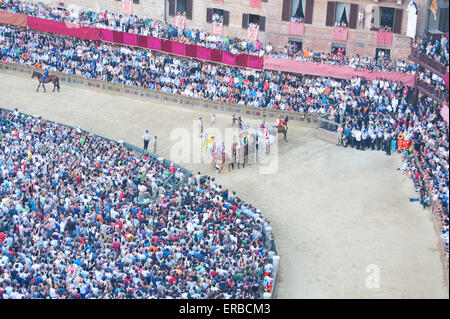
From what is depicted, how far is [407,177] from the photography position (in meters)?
50.6

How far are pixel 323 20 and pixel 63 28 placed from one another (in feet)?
67.1

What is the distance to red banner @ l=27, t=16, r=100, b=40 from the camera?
66938 millimetres

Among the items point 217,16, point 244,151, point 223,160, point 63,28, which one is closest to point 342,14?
point 217,16

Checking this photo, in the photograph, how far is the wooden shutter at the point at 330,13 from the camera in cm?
6094

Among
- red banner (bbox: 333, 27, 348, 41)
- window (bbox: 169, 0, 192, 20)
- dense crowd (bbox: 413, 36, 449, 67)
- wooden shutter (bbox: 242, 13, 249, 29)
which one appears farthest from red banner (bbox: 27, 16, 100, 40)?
dense crowd (bbox: 413, 36, 449, 67)

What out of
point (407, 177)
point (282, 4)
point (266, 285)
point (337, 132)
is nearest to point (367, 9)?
point (282, 4)

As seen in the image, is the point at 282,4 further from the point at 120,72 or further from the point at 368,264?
the point at 368,264

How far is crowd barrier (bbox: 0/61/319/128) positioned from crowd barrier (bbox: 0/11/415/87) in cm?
351

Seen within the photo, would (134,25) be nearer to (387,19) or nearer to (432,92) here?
(387,19)

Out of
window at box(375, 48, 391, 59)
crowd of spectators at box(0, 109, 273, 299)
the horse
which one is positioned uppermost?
window at box(375, 48, 391, 59)

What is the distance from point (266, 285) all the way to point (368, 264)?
559cm

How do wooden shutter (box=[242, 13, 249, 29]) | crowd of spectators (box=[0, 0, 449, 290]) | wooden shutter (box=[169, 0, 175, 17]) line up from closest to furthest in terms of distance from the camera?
crowd of spectators (box=[0, 0, 449, 290])
wooden shutter (box=[242, 13, 249, 29])
wooden shutter (box=[169, 0, 175, 17])

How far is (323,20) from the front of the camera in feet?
202

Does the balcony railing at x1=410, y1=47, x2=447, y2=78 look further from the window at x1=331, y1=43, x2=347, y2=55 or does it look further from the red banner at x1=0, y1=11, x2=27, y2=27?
the red banner at x1=0, y1=11, x2=27, y2=27
